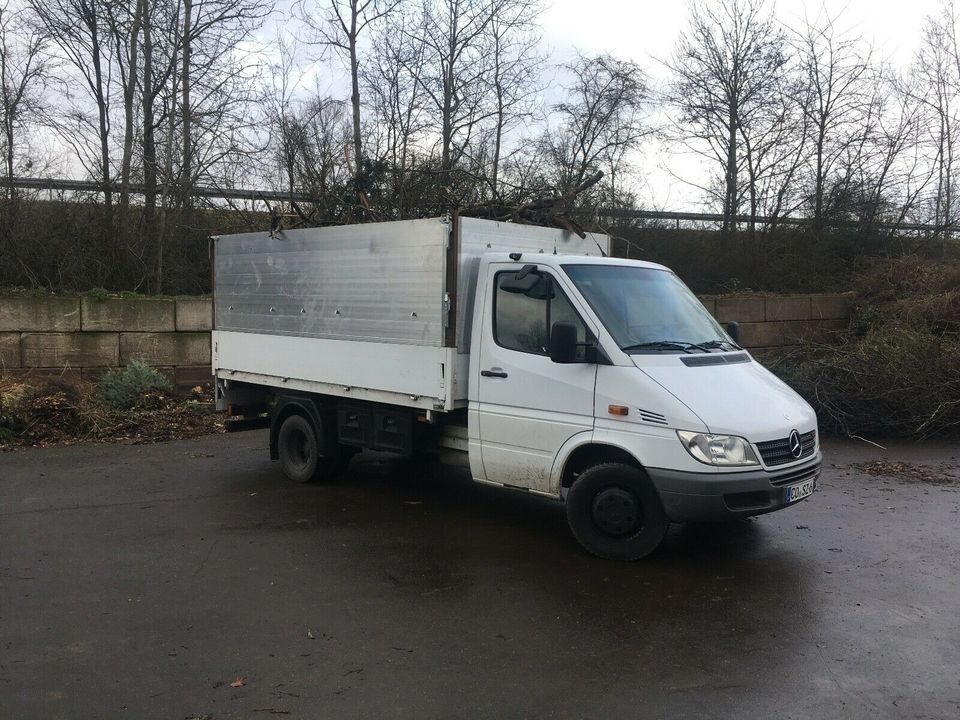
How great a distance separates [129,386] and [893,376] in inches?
400

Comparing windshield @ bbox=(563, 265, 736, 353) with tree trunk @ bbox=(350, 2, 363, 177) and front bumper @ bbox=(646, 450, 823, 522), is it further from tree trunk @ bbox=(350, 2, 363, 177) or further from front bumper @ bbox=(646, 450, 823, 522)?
tree trunk @ bbox=(350, 2, 363, 177)

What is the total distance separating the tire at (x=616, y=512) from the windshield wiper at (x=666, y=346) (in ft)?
2.76

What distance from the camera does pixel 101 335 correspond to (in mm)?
12102

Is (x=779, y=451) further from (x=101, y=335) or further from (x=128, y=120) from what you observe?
(x=128, y=120)

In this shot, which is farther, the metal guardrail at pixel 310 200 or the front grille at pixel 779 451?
the metal guardrail at pixel 310 200

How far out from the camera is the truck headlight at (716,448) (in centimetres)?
550

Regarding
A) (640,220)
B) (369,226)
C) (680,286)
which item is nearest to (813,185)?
(640,220)

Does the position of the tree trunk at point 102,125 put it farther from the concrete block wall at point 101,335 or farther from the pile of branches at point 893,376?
the pile of branches at point 893,376

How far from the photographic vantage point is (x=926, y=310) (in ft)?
43.2

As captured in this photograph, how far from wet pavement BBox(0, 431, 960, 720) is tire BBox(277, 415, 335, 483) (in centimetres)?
24

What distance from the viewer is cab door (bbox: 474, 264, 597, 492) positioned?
609cm

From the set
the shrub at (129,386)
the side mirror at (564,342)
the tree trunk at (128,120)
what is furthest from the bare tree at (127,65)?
the side mirror at (564,342)

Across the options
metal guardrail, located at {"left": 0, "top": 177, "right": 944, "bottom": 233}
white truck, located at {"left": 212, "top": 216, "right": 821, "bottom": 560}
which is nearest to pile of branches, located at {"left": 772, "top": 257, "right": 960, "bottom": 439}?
metal guardrail, located at {"left": 0, "top": 177, "right": 944, "bottom": 233}

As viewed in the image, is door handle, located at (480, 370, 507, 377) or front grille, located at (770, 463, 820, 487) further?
door handle, located at (480, 370, 507, 377)
